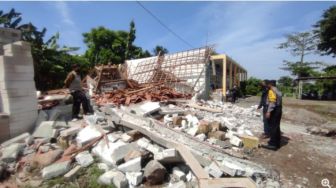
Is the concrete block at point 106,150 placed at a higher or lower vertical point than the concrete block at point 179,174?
higher

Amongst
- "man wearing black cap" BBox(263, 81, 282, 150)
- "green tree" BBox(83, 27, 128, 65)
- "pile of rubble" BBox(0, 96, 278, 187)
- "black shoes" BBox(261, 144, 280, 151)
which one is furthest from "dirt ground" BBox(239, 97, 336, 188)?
"green tree" BBox(83, 27, 128, 65)

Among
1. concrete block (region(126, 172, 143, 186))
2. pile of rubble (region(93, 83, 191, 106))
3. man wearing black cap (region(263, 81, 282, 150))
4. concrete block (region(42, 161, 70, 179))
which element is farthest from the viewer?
pile of rubble (region(93, 83, 191, 106))

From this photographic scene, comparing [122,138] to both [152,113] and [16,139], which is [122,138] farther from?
[16,139]

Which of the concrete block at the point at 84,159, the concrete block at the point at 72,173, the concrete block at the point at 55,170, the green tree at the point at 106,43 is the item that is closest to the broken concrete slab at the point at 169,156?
the concrete block at the point at 84,159

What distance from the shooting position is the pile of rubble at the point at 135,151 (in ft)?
14.3

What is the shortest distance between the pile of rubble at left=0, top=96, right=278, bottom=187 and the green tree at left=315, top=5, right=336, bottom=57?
22897 millimetres

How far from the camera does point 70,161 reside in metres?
5.04

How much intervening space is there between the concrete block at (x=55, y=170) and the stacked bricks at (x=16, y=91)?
76.7 inches

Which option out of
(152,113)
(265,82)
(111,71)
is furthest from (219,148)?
(111,71)

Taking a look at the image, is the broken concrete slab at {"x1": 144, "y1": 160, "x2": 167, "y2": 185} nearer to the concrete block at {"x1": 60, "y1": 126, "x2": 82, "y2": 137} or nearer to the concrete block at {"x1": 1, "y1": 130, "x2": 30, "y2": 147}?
the concrete block at {"x1": 60, "y1": 126, "x2": 82, "y2": 137}

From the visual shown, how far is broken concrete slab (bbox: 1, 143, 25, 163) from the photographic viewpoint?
534cm

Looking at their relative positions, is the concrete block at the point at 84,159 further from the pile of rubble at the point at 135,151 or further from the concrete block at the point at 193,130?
the concrete block at the point at 193,130

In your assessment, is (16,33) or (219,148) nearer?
(219,148)

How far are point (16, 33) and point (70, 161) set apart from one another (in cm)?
501
